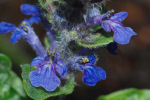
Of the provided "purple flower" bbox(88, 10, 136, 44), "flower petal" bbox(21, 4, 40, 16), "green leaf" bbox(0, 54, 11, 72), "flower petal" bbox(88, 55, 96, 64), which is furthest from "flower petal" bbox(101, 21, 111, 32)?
"green leaf" bbox(0, 54, 11, 72)

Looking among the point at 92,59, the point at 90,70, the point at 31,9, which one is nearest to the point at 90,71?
the point at 90,70

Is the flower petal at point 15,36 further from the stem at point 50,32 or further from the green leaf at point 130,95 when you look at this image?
the green leaf at point 130,95

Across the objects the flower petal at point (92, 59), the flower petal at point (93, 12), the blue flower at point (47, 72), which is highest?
the flower petal at point (93, 12)

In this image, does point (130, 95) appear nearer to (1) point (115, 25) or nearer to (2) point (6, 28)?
(1) point (115, 25)

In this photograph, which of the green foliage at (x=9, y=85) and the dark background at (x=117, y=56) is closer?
the green foliage at (x=9, y=85)

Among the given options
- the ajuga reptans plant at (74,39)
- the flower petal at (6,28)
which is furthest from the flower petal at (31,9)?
the ajuga reptans plant at (74,39)

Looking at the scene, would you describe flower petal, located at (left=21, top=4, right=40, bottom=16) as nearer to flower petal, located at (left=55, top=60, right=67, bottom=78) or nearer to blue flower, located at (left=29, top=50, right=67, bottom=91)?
blue flower, located at (left=29, top=50, right=67, bottom=91)
